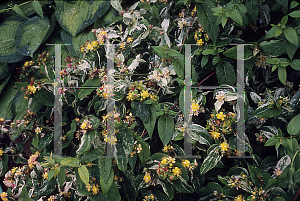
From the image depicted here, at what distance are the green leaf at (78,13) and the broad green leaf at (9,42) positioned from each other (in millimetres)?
426

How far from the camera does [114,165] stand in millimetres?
1501

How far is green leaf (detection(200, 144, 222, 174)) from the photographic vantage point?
4.51ft

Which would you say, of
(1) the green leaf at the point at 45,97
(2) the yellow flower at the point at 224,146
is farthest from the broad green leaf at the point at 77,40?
(2) the yellow flower at the point at 224,146

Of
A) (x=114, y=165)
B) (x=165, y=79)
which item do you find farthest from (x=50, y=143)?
(x=165, y=79)

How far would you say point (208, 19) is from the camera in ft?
4.61

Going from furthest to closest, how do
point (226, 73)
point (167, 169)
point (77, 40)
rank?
point (77, 40), point (226, 73), point (167, 169)

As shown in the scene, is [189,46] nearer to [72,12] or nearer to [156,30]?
[156,30]

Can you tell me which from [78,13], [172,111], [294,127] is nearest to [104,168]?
[172,111]

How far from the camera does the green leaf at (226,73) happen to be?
1.47m

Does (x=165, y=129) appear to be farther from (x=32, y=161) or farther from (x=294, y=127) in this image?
(x=32, y=161)

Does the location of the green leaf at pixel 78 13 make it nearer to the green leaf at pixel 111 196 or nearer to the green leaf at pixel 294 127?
the green leaf at pixel 111 196

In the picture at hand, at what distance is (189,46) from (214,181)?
2.57ft

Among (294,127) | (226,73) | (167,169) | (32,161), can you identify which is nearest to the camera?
(294,127)

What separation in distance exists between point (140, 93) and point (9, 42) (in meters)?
1.29
